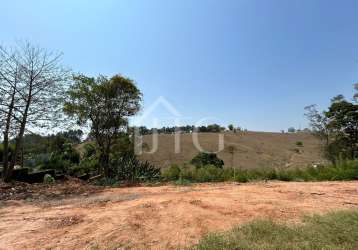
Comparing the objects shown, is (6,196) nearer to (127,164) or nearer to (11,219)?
(11,219)

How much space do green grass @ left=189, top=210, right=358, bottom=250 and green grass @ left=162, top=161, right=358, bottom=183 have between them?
251 inches

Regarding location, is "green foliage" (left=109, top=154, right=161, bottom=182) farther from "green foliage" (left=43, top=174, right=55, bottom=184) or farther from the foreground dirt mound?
the foreground dirt mound

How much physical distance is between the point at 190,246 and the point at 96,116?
10503 mm

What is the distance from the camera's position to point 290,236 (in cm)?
458

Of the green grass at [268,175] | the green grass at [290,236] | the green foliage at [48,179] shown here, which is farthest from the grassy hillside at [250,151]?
the green grass at [290,236]

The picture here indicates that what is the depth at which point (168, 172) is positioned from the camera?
42.4 ft

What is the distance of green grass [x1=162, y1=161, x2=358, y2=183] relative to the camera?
38.7 ft

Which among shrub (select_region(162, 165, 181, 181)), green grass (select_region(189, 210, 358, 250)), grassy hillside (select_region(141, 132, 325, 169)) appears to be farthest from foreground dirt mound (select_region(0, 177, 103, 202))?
grassy hillside (select_region(141, 132, 325, 169))

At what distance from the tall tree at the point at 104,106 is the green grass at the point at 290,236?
32.6 ft

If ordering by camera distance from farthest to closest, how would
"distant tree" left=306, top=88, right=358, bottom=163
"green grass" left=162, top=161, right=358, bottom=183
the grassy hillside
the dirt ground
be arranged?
the grassy hillside
"distant tree" left=306, top=88, right=358, bottom=163
"green grass" left=162, top=161, right=358, bottom=183
the dirt ground

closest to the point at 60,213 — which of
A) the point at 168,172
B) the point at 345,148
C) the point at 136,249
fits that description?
the point at 136,249

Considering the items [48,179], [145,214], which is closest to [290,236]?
[145,214]

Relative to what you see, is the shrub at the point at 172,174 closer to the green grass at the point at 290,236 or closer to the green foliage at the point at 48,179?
the green foliage at the point at 48,179

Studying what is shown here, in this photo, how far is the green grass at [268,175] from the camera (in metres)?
11.8
